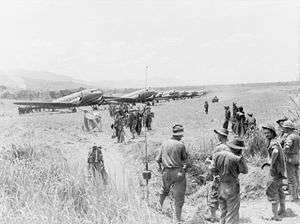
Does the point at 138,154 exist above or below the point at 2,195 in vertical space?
below

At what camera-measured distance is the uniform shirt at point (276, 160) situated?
7.66 metres

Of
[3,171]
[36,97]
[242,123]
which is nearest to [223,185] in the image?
A: [3,171]

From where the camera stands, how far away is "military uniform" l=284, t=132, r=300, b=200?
350 inches

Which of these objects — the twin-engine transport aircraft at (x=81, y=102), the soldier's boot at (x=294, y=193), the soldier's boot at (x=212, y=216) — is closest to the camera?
the soldier's boot at (x=212, y=216)

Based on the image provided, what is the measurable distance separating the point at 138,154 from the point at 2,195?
10.4m

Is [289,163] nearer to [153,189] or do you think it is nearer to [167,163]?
[167,163]

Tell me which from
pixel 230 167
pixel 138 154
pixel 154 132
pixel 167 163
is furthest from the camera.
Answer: pixel 154 132

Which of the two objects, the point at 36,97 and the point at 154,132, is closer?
the point at 154,132

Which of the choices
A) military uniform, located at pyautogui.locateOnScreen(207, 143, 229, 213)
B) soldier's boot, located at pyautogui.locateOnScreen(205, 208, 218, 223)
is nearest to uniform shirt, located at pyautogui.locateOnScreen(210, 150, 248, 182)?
military uniform, located at pyautogui.locateOnScreen(207, 143, 229, 213)

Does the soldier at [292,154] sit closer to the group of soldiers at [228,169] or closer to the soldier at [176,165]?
the group of soldiers at [228,169]

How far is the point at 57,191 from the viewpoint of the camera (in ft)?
18.3

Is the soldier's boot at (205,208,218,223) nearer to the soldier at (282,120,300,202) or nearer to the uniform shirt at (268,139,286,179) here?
the uniform shirt at (268,139,286,179)

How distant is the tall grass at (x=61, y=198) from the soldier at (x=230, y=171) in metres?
1.79

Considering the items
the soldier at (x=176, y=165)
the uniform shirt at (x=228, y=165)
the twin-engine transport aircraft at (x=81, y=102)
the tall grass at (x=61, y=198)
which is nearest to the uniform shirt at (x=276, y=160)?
the uniform shirt at (x=228, y=165)
